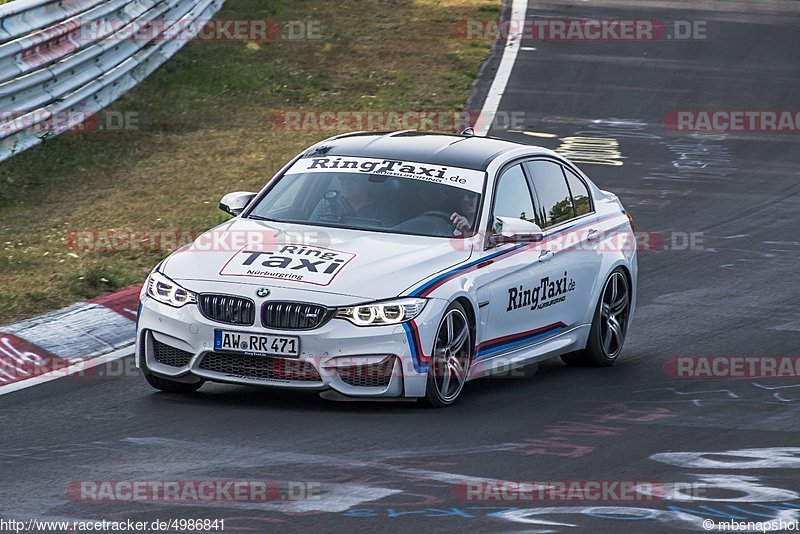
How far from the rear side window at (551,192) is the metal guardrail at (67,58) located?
6.42 metres

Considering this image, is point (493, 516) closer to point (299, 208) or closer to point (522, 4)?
point (299, 208)

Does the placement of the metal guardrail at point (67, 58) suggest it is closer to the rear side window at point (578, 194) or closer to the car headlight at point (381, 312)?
the rear side window at point (578, 194)

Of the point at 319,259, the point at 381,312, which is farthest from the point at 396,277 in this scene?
the point at 319,259

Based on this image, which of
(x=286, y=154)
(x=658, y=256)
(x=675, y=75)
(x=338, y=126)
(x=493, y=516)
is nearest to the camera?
(x=493, y=516)

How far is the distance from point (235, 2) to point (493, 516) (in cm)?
1985

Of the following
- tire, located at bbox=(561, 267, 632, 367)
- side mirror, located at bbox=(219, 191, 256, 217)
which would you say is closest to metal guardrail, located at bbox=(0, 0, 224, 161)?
side mirror, located at bbox=(219, 191, 256, 217)

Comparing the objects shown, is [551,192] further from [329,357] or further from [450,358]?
[329,357]

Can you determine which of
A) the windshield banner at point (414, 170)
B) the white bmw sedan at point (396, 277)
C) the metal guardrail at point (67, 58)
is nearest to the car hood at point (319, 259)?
the white bmw sedan at point (396, 277)

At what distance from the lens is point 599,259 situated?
11.3 metres

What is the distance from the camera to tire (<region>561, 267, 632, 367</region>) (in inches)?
442

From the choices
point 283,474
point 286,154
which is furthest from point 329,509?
point 286,154

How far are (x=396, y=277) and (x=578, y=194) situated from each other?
273 cm

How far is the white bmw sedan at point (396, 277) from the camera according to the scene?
354 inches

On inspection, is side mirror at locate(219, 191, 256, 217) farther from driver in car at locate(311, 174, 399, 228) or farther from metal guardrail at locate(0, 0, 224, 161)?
metal guardrail at locate(0, 0, 224, 161)
